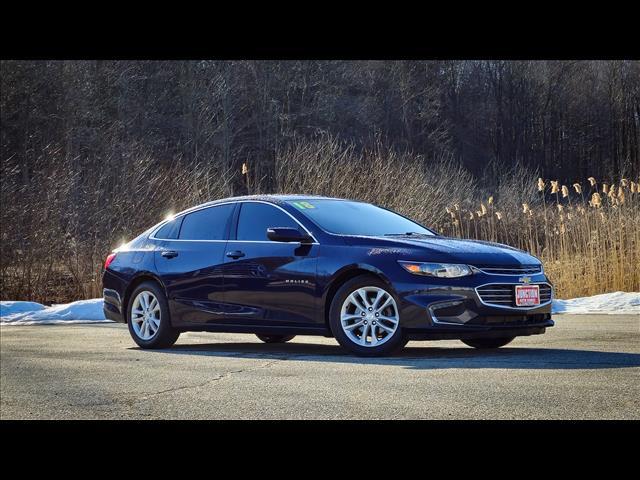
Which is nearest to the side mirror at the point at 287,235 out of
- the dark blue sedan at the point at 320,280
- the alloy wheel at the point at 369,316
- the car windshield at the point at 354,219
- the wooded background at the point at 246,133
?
A: the dark blue sedan at the point at 320,280

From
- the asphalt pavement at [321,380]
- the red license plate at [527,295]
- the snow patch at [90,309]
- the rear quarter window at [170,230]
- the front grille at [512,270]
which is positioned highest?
the rear quarter window at [170,230]

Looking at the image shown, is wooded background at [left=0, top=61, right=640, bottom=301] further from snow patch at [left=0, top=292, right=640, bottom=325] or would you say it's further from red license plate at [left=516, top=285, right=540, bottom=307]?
red license plate at [left=516, top=285, right=540, bottom=307]

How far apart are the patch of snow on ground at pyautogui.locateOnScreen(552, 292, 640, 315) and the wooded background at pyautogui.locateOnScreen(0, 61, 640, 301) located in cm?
703

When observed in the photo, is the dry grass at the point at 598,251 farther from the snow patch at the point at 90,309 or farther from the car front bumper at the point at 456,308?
the car front bumper at the point at 456,308

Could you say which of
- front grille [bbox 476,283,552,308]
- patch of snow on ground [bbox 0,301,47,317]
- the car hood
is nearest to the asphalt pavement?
front grille [bbox 476,283,552,308]

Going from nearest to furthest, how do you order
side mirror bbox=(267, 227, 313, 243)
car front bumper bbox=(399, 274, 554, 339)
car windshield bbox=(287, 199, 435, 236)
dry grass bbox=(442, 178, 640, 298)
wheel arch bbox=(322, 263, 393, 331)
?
car front bumper bbox=(399, 274, 554, 339) < wheel arch bbox=(322, 263, 393, 331) < side mirror bbox=(267, 227, 313, 243) < car windshield bbox=(287, 199, 435, 236) < dry grass bbox=(442, 178, 640, 298)

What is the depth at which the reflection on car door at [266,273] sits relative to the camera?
412 inches

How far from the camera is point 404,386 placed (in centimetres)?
803

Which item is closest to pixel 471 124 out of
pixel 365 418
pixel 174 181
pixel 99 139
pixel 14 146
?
pixel 99 139

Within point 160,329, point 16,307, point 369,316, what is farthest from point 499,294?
point 16,307

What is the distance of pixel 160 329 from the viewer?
459 inches

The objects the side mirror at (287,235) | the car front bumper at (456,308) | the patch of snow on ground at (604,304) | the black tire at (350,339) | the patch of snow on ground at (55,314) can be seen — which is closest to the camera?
the car front bumper at (456,308)

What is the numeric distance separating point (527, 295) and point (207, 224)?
3.75m

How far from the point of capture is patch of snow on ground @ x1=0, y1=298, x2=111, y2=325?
16.4 meters
